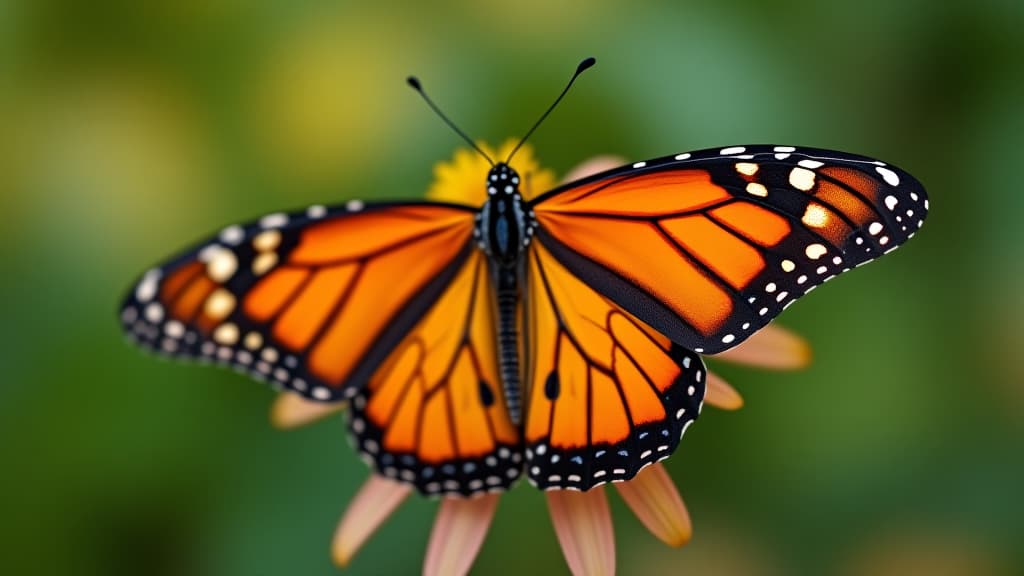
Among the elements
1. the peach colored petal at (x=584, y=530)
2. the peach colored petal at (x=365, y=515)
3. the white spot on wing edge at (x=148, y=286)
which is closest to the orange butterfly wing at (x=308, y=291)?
the white spot on wing edge at (x=148, y=286)

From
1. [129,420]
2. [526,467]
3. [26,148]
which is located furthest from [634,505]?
[26,148]

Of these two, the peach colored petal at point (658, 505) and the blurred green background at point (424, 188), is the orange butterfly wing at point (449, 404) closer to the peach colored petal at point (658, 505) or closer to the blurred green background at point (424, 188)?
the peach colored petal at point (658, 505)

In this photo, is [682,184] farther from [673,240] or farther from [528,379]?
[528,379]

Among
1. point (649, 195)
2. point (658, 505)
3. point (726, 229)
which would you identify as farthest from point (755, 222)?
point (658, 505)

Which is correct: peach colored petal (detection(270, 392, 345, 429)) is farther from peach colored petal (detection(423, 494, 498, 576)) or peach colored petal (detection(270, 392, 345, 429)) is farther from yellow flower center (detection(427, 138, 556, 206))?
yellow flower center (detection(427, 138, 556, 206))

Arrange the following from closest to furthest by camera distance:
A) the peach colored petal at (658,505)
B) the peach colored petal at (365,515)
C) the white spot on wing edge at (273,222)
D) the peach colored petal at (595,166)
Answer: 1. the white spot on wing edge at (273,222)
2. the peach colored petal at (658,505)
3. the peach colored petal at (365,515)
4. the peach colored petal at (595,166)

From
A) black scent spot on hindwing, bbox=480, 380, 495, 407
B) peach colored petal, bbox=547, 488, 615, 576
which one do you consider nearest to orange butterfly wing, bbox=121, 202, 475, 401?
black scent spot on hindwing, bbox=480, 380, 495, 407

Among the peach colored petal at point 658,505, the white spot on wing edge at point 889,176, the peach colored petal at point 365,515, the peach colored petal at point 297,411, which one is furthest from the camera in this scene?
the peach colored petal at point 297,411
